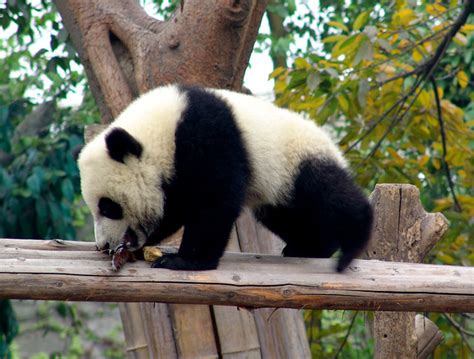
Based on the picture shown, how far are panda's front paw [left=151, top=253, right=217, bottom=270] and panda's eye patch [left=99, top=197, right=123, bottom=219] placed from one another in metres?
0.30

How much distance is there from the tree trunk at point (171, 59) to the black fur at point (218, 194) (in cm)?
64

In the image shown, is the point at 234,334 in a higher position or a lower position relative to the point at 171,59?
lower

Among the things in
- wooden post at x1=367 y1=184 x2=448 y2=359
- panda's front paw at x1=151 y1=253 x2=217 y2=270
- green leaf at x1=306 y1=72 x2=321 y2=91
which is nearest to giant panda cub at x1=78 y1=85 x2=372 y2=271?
panda's front paw at x1=151 y1=253 x2=217 y2=270

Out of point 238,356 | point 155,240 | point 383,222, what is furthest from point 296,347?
point 155,240

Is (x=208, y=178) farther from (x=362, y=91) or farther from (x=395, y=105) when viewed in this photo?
(x=395, y=105)

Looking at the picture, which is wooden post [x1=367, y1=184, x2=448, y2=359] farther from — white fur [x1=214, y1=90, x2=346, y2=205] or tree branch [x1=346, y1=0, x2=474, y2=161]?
tree branch [x1=346, y1=0, x2=474, y2=161]

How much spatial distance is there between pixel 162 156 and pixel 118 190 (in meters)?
0.23

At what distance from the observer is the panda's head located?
3150 millimetres

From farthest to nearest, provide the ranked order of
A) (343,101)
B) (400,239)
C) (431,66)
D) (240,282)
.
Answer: (431,66) < (343,101) < (400,239) < (240,282)

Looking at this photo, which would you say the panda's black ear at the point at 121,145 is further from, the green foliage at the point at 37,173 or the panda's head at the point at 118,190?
the green foliage at the point at 37,173

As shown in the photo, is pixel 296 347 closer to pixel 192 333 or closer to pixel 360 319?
pixel 192 333

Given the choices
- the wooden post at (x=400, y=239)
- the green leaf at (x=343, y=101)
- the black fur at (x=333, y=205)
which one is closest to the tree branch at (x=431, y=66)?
the green leaf at (x=343, y=101)

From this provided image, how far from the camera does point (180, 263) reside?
297 cm

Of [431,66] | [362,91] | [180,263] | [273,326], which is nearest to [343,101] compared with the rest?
[362,91]
